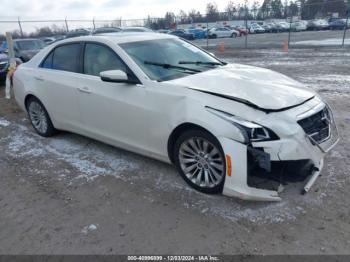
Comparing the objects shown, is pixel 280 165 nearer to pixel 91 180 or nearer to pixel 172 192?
pixel 172 192

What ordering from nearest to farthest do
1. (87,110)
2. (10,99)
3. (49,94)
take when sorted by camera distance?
1. (87,110)
2. (49,94)
3. (10,99)

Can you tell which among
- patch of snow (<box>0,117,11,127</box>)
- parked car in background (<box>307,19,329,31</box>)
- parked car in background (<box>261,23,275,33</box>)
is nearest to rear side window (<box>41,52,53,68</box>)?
patch of snow (<box>0,117,11,127</box>)

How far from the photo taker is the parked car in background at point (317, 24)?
4275cm

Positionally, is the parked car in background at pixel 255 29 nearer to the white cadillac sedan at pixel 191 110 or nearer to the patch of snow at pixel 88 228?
the white cadillac sedan at pixel 191 110

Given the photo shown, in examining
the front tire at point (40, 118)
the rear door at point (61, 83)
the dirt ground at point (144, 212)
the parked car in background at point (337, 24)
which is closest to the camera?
the dirt ground at point (144, 212)

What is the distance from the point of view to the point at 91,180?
401cm

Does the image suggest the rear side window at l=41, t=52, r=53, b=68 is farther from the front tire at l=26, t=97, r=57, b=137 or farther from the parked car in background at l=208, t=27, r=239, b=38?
the parked car in background at l=208, t=27, r=239, b=38

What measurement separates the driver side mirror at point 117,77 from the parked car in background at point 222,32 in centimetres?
3946

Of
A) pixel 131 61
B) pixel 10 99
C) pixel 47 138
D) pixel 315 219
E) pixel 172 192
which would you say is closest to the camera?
pixel 315 219

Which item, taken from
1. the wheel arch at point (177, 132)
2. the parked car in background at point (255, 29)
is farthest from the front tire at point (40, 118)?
the parked car in background at point (255, 29)

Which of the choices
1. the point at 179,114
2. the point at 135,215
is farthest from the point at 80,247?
the point at 179,114

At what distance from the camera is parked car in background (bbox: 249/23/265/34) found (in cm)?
4466

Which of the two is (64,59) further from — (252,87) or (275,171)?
(275,171)

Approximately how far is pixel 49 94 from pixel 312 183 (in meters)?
3.91
